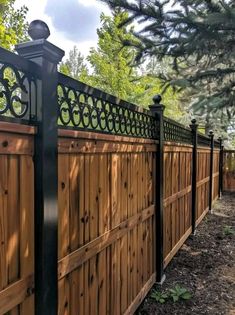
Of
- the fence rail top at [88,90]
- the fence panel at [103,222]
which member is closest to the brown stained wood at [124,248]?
the fence panel at [103,222]

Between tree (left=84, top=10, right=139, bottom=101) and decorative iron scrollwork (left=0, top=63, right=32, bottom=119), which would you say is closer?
decorative iron scrollwork (left=0, top=63, right=32, bottom=119)

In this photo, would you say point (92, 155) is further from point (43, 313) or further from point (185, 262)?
point (185, 262)

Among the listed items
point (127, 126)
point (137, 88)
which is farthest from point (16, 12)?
point (137, 88)

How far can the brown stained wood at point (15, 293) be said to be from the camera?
51.5 inches

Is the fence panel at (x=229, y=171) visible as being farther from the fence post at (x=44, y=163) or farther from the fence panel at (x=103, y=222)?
the fence post at (x=44, y=163)

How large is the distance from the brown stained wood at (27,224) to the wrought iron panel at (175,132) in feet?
8.45

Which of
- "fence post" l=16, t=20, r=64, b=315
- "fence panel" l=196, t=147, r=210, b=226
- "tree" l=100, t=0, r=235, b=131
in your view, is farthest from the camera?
"fence panel" l=196, t=147, r=210, b=226

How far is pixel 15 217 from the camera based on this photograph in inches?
54.7

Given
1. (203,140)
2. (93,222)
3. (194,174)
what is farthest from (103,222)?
(203,140)

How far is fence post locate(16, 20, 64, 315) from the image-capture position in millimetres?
1487

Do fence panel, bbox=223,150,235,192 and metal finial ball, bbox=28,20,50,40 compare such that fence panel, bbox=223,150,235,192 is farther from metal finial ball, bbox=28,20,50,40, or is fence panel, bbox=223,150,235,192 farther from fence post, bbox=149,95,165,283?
metal finial ball, bbox=28,20,50,40

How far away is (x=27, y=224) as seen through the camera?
146 cm

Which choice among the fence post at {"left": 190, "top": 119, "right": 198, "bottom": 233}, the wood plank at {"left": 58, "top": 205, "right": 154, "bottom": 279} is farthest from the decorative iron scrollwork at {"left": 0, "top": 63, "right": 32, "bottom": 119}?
the fence post at {"left": 190, "top": 119, "right": 198, "bottom": 233}

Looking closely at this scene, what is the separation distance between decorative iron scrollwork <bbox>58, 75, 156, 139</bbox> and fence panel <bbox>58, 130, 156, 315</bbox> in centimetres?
7
